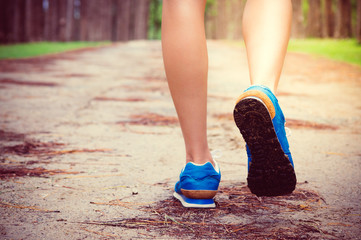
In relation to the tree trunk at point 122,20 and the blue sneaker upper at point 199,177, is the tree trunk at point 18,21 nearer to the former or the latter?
the tree trunk at point 122,20

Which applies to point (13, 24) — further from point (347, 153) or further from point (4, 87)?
point (347, 153)

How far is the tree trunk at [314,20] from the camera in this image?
407 inches

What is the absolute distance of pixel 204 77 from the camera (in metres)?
1.22

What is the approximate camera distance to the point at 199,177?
1207 millimetres

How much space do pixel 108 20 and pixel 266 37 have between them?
12247mm

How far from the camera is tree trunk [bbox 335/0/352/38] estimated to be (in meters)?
9.02

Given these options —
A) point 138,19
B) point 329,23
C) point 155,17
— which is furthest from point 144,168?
point 155,17

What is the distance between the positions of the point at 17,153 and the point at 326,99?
2.25m

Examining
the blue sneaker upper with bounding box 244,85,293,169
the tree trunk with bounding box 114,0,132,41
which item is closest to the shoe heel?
the blue sneaker upper with bounding box 244,85,293,169

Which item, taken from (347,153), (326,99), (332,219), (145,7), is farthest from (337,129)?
(145,7)

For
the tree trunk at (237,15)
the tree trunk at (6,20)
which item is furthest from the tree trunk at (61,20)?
the tree trunk at (237,15)

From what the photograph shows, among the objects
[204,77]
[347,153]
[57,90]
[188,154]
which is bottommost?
[57,90]

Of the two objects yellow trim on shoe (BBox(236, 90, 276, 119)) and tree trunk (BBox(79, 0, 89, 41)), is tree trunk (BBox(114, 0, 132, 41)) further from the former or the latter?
yellow trim on shoe (BBox(236, 90, 276, 119))

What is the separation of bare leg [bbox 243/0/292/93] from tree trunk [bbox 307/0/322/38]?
9746 millimetres
